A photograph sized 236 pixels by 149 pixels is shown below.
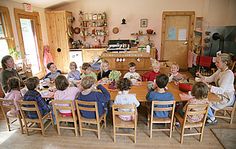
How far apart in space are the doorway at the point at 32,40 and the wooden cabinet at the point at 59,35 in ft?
1.61

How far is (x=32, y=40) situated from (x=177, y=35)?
4821mm

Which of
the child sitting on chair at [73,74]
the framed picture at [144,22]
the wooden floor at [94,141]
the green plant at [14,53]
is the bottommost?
the wooden floor at [94,141]

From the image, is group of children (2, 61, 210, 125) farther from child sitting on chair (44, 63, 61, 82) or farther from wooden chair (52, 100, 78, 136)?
child sitting on chair (44, 63, 61, 82)

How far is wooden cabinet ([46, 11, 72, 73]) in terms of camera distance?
5.63 metres

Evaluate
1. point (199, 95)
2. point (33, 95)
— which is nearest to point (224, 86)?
point (199, 95)

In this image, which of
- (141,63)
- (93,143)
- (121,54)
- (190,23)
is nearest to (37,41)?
(121,54)

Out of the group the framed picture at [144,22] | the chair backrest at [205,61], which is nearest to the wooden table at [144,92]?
the chair backrest at [205,61]

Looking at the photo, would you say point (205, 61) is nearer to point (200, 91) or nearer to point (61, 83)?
point (200, 91)

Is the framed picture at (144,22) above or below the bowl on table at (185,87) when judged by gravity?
above

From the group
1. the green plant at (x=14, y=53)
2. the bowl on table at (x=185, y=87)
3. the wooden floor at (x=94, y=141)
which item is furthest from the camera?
the green plant at (x=14, y=53)

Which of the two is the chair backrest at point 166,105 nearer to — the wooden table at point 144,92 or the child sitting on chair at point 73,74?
the wooden table at point 144,92

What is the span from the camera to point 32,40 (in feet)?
17.4

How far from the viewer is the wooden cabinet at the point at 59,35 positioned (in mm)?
5629

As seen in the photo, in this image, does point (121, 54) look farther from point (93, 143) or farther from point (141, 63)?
point (93, 143)
